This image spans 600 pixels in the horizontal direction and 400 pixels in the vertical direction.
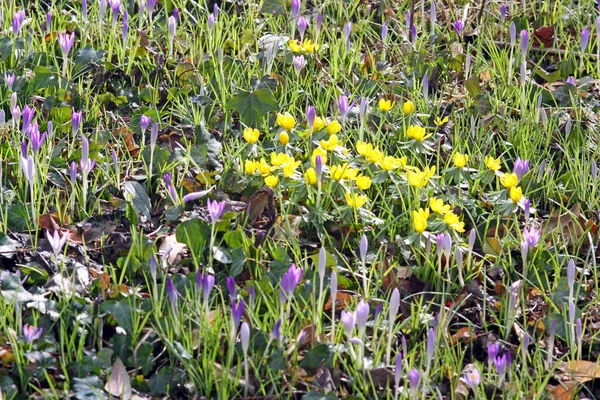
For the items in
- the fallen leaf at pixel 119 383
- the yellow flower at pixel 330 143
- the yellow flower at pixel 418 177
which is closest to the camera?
the fallen leaf at pixel 119 383

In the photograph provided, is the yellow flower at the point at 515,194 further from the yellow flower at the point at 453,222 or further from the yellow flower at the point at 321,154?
the yellow flower at the point at 321,154

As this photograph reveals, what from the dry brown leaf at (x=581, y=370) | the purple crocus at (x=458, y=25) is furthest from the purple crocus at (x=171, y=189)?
the purple crocus at (x=458, y=25)

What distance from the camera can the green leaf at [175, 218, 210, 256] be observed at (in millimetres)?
2600

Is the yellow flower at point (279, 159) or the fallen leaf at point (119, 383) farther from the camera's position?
the yellow flower at point (279, 159)

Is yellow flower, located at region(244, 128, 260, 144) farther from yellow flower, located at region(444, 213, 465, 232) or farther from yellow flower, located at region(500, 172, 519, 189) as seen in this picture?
yellow flower, located at region(500, 172, 519, 189)

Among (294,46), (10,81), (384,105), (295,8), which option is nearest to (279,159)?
(384,105)

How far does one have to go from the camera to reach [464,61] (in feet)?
13.1

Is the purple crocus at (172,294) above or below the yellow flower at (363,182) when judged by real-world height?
below

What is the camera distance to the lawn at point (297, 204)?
2232mm

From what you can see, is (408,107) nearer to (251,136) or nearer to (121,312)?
(251,136)

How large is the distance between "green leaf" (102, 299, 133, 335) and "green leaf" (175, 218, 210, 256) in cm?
33

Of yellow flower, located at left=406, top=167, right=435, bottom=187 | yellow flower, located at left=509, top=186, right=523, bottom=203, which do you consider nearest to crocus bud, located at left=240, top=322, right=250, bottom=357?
yellow flower, located at left=406, top=167, right=435, bottom=187

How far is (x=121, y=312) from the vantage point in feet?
7.57

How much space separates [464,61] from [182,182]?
165 cm
